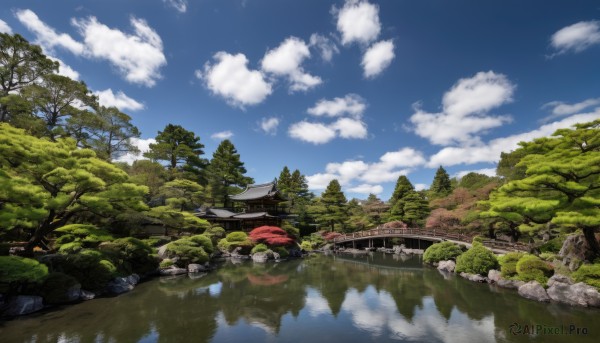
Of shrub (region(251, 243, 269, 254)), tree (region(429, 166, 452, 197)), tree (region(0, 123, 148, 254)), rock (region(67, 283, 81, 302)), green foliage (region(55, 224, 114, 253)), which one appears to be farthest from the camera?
tree (region(429, 166, 452, 197))

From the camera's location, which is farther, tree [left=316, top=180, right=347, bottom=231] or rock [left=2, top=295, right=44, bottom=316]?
tree [left=316, top=180, right=347, bottom=231]

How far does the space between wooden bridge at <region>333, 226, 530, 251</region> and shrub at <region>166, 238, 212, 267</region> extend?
1869 centimetres

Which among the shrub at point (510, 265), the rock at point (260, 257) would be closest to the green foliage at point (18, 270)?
the rock at point (260, 257)

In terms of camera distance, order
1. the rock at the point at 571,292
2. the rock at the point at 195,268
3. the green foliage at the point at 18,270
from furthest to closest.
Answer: the rock at the point at 195,268 → the rock at the point at 571,292 → the green foliage at the point at 18,270

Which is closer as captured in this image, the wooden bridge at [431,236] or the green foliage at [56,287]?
the green foliage at [56,287]

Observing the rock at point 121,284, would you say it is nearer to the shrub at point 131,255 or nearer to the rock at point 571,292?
the shrub at point 131,255

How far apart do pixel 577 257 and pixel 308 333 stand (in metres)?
12.9

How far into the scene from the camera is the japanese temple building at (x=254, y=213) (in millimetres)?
31625

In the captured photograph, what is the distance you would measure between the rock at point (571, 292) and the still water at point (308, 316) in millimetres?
669

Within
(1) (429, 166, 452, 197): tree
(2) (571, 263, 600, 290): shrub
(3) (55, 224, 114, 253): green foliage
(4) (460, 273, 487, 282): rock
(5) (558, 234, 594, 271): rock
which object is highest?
(1) (429, 166, 452, 197): tree

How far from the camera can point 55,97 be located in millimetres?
23297

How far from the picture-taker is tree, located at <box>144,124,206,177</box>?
3284 cm

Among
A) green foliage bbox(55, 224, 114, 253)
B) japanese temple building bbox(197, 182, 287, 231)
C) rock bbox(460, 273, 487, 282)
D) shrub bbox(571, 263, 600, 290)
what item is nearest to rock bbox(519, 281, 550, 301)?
shrub bbox(571, 263, 600, 290)

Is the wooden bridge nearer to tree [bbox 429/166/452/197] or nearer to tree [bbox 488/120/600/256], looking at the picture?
tree [bbox 488/120/600/256]
